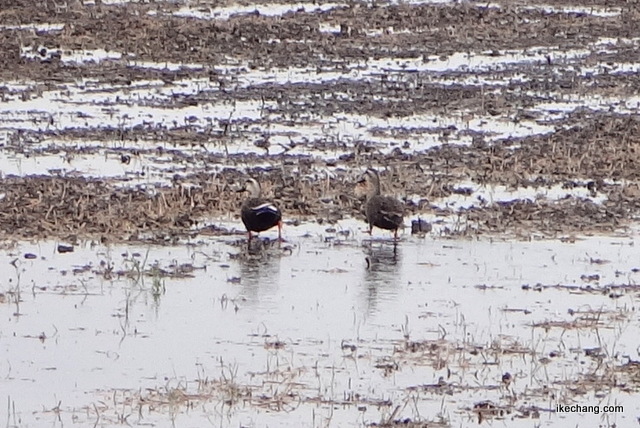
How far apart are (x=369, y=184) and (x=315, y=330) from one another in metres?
3.93

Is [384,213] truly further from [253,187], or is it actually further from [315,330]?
[315,330]

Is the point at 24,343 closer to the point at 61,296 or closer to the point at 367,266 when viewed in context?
the point at 61,296

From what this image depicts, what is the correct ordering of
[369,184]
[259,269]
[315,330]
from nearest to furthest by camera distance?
1. [315,330]
2. [259,269]
3. [369,184]

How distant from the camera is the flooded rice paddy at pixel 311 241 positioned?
9406mm

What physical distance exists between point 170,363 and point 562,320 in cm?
288

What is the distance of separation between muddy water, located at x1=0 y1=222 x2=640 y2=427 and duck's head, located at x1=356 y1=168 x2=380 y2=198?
1.51 feet

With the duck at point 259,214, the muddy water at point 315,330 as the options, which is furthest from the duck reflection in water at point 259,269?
the duck at point 259,214

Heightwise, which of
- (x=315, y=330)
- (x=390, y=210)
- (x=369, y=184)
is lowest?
(x=315, y=330)

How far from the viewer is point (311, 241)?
13719 millimetres

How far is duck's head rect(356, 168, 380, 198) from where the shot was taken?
14.5 meters

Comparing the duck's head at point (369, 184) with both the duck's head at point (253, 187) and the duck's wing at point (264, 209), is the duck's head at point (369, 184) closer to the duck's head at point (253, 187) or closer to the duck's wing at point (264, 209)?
the duck's head at point (253, 187)

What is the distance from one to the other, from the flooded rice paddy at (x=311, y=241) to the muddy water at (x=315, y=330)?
0.03m

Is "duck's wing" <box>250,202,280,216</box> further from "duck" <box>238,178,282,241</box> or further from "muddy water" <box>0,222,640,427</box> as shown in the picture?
"muddy water" <box>0,222,640,427</box>

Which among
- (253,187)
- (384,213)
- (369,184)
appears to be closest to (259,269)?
(384,213)
